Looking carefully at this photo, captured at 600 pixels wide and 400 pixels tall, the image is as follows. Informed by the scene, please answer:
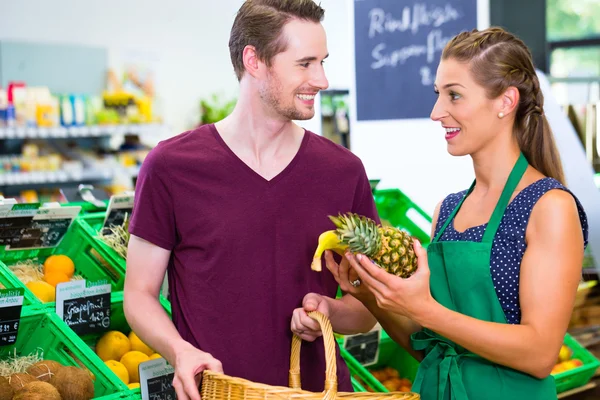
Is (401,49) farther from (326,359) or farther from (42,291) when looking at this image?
(326,359)

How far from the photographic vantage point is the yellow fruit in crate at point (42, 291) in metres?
2.57

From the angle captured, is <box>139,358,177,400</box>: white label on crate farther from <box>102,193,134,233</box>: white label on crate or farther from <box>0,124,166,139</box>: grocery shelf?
<box>0,124,166,139</box>: grocery shelf

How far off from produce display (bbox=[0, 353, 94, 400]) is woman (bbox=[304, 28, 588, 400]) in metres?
0.88

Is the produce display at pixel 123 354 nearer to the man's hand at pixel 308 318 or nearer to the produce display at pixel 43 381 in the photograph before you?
the produce display at pixel 43 381

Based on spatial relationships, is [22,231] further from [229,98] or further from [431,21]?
[229,98]

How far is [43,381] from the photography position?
6.96ft

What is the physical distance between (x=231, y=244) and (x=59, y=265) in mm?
1240

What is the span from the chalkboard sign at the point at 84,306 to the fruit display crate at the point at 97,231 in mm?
243

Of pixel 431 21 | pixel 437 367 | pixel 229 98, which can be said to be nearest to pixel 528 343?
pixel 437 367

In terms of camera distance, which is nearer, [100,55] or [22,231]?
[22,231]

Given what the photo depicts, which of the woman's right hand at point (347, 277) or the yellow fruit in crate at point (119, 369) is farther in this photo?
the yellow fruit in crate at point (119, 369)

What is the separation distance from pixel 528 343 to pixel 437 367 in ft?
1.05

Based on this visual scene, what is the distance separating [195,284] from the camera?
178 centimetres

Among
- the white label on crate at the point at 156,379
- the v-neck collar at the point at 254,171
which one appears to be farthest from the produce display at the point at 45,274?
the v-neck collar at the point at 254,171
